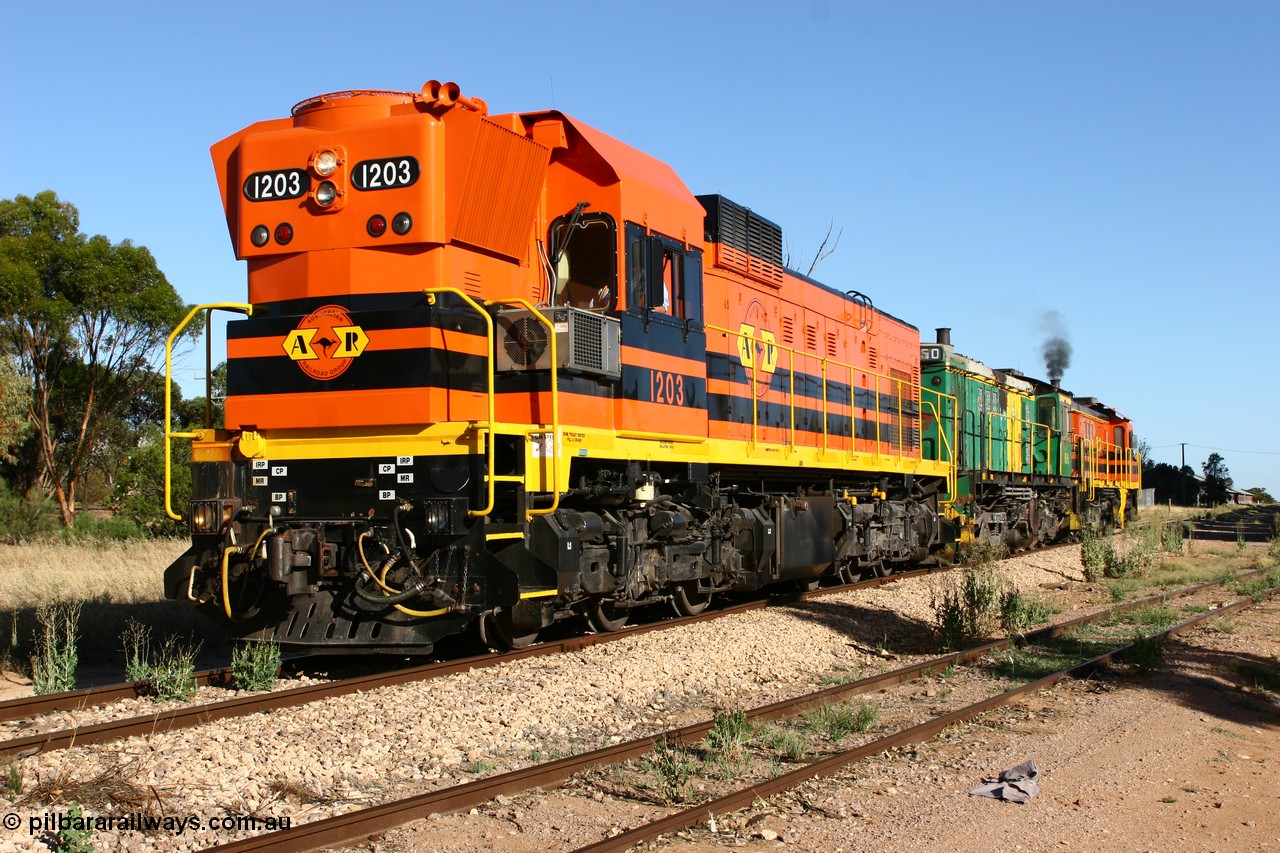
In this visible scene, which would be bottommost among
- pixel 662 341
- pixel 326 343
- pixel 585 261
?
pixel 326 343

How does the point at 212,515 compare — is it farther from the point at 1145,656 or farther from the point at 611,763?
the point at 1145,656

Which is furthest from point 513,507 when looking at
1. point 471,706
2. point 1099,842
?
point 1099,842

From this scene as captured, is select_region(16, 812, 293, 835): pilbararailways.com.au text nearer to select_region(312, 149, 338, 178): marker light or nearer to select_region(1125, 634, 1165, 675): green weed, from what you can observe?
select_region(312, 149, 338, 178): marker light

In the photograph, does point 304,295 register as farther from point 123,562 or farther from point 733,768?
point 123,562

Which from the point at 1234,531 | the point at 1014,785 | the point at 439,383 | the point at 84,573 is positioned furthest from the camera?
the point at 1234,531

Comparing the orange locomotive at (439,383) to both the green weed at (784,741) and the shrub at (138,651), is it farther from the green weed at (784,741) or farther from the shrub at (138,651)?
the green weed at (784,741)

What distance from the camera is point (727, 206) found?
12.0 meters

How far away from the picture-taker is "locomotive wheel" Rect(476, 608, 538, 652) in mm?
9148

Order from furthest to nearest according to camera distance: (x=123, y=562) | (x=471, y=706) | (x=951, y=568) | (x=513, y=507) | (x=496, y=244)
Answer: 1. (x=951, y=568)
2. (x=123, y=562)
3. (x=496, y=244)
4. (x=513, y=507)
5. (x=471, y=706)

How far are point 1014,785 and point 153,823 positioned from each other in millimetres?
4129

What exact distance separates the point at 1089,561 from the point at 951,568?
88.9 inches

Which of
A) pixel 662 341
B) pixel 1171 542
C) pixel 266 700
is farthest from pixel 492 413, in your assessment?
pixel 1171 542

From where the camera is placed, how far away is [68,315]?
28469 millimetres

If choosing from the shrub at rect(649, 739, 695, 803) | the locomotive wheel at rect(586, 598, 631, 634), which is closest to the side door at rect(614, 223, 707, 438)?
the locomotive wheel at rect(586, 598, 631, 634)
